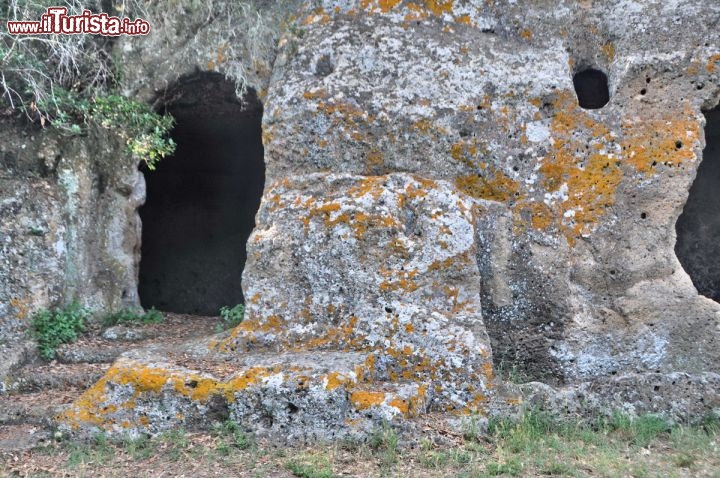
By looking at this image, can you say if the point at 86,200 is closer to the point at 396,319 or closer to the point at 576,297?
the point at 396,319

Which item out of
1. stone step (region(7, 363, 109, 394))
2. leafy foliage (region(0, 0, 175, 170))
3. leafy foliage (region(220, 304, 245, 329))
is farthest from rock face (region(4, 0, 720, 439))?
leafy foliage (region(0, 0, 175, 170))

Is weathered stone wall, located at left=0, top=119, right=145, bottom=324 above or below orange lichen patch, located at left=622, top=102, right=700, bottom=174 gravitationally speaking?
below

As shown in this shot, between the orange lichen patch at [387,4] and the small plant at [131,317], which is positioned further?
the small plant at [131,317]

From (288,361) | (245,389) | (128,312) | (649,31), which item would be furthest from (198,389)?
(649,31)

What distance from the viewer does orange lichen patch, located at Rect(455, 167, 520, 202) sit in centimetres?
666

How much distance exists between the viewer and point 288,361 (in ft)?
17.7

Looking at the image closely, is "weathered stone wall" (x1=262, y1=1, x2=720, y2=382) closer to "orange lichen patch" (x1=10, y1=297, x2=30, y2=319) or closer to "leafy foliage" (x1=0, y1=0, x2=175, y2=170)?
"leafy foliage" (x1=0, y1=0, x2=175, y2=170)

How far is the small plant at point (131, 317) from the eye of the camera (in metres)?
7.57

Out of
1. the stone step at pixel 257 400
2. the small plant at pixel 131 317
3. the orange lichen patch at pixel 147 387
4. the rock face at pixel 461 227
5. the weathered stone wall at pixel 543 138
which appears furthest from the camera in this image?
the small plant at pixel 131 317

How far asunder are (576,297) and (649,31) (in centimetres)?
293

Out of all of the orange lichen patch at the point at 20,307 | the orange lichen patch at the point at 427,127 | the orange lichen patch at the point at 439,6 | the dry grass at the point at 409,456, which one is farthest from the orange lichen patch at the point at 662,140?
the orange lichen patch at the point at 20,307

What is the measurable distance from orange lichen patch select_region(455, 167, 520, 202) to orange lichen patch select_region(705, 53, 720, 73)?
7.30 ft

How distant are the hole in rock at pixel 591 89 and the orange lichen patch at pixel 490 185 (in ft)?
5.51

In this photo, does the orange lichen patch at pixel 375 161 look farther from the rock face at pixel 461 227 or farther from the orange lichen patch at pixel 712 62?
the orange lichen patch at pixel 712 62
